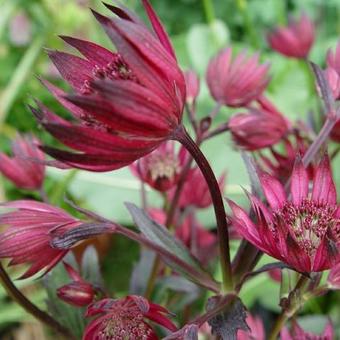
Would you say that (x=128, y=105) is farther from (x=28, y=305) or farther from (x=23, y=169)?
(x=23, y=169)

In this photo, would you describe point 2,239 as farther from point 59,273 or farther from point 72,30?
point 72,30

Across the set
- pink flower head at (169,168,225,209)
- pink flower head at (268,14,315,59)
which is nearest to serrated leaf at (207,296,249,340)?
pink flower head at (169,168,225,209)

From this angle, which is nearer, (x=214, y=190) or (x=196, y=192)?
(x=214, y=190)

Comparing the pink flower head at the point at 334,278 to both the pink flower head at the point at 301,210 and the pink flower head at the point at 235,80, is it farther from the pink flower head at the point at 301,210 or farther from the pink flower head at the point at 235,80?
the pink flower head at the point at 235,80

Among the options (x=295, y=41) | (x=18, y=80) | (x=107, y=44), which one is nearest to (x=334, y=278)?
(x=295, y=41)

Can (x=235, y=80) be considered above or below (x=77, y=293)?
above

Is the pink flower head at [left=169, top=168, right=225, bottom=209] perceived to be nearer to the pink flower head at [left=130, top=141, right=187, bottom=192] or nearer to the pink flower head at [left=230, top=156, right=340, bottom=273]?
the pink flower head at [left=130, top=141, right=187, bottom=192]
